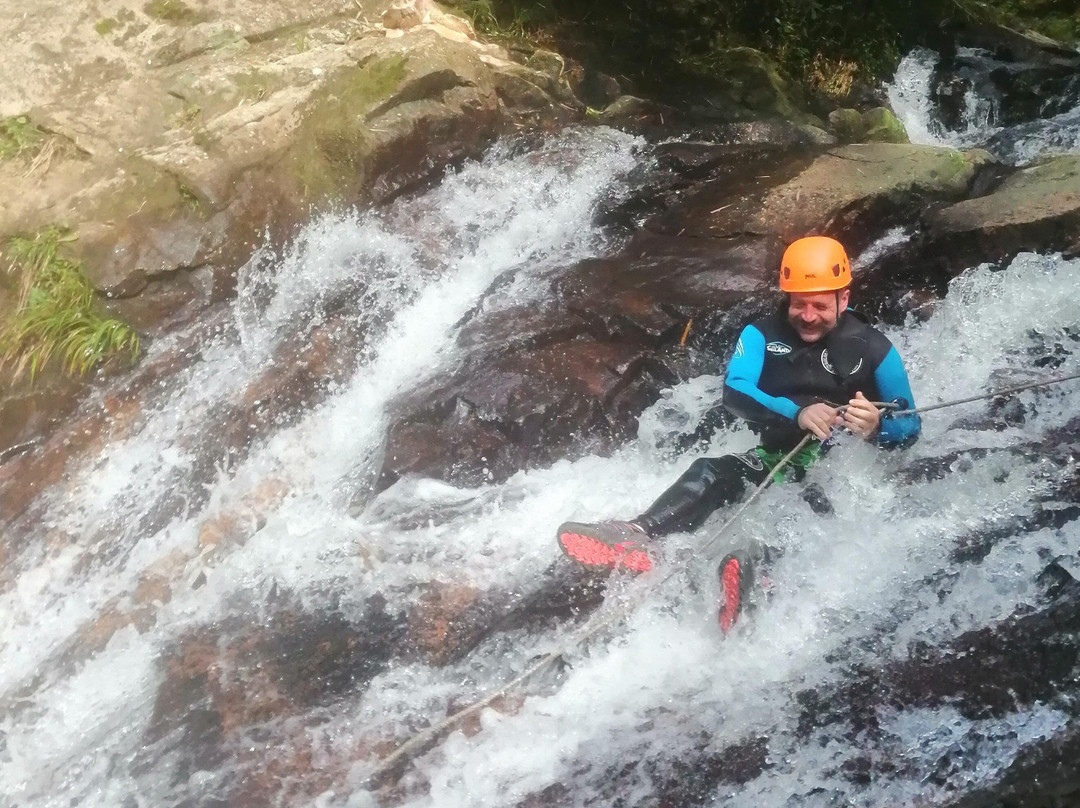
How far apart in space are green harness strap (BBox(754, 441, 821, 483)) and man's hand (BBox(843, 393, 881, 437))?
0.37 meters

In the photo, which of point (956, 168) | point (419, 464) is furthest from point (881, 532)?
point (956, 168)

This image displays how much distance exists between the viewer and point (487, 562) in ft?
11.9

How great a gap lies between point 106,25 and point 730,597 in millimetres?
5122

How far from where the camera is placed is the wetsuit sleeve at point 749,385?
3.47 m

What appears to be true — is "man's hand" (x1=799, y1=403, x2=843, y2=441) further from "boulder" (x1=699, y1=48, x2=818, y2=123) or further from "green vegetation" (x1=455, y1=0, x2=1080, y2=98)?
"green vegetation" (x1=455, y1=0, x2=1080, y2=98)

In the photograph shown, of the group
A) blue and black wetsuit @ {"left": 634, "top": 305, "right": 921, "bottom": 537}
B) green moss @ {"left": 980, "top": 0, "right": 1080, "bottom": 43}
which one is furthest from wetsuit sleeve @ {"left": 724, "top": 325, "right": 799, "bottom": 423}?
green moss @ {"left": 980, "top": 0, "right": 1080, "bottom": 43}

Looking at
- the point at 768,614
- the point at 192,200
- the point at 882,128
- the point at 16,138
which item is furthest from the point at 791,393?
the point at 16,138

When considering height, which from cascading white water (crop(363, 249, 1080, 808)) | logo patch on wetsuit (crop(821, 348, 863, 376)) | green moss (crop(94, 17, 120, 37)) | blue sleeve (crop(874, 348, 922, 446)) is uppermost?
green moss (crop(94, 17, 120, 37))

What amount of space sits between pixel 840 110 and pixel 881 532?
13.9 feet

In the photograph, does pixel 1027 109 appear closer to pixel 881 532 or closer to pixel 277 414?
pixel 881 532

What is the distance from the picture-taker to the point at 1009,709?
259cm

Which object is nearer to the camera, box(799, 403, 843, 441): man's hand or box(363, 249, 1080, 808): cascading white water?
box(363, 249, 1080, 808): cascading white water

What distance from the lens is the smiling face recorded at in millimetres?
3453

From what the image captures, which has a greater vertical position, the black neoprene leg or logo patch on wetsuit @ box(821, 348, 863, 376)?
logo patch on wetsuit @ box(821, 348, 863, 376)
